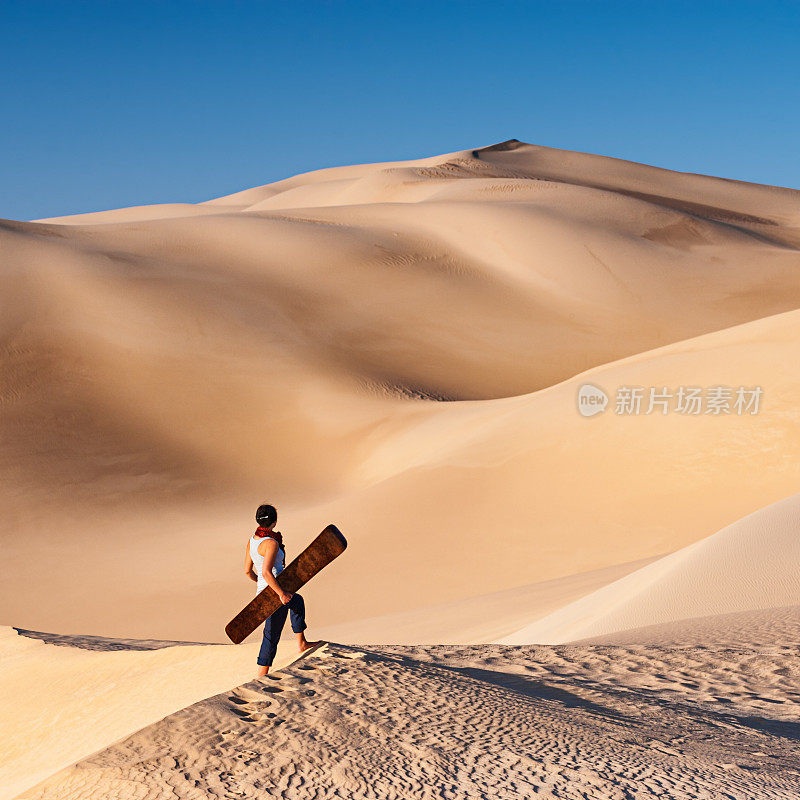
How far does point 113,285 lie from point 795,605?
2206cm

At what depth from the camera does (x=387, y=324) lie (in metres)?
27.8

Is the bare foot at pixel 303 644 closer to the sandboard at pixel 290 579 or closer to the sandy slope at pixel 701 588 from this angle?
the sandboard at pixel 290 579

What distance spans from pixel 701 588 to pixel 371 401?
14400 mm

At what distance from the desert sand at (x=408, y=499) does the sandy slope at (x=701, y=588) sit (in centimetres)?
4

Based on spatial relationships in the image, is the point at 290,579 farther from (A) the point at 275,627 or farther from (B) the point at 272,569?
(A) the point at 275,627

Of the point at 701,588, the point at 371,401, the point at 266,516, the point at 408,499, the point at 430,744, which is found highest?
the point at 371,401

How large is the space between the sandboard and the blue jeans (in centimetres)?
6

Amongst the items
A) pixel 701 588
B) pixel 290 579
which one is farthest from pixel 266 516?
pixel 701 588

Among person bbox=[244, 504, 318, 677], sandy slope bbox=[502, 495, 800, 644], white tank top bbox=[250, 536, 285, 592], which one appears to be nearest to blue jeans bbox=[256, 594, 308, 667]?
person bbox=[244, 504, 318, 677]

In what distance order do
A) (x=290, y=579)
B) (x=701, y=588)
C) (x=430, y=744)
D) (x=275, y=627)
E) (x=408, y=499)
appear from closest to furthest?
(x=430, y=744) → (x=275, y=627) → (x=290, y=579) → (x=701, y=588) → (x=408, y=499)

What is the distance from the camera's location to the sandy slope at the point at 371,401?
12844 mm

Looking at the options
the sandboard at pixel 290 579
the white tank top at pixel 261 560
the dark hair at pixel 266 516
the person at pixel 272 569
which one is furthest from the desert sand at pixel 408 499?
the dark hair at pixel 266 516

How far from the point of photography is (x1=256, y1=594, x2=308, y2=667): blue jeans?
4.18 meters

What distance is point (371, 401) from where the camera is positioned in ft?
70.5
